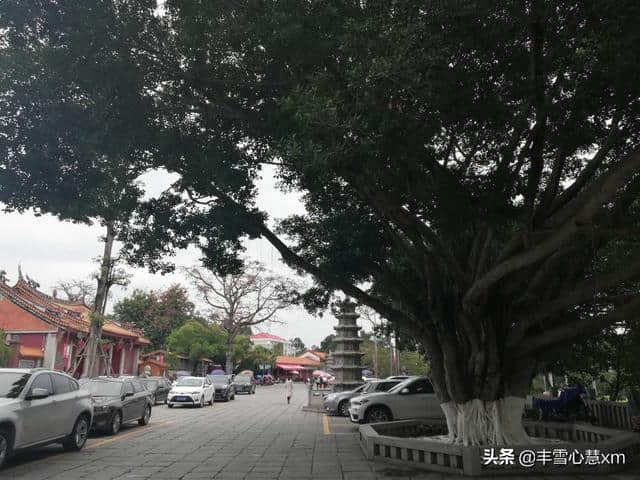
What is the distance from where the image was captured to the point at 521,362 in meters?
8.80

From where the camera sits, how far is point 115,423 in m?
12.6

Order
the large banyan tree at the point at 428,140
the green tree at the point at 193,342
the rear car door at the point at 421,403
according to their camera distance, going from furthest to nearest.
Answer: the green tree at the point at 193,342, the rear car door at the point at 421,403, the large banyan tree at the point at 428,140

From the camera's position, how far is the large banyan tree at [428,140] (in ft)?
20.9

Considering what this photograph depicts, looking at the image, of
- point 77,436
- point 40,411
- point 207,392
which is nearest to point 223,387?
point 207,392

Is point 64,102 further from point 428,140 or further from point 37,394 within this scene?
point 428,140

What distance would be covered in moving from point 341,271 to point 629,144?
5789mm

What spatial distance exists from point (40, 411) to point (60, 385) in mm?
1191

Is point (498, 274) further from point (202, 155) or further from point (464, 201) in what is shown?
point (202, 155)

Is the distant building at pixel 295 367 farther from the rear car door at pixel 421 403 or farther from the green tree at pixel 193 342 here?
the rear car door at pixel 421 403

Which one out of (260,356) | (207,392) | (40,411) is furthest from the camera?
(260,356)

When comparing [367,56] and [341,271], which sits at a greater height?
[367,56]

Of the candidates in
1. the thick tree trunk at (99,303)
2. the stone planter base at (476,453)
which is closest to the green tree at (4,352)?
the thick tree trunk at (99,303)

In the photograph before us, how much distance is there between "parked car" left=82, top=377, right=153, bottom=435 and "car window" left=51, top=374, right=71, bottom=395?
7.67 feet

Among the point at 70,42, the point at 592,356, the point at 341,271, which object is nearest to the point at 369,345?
the point at 592,356
